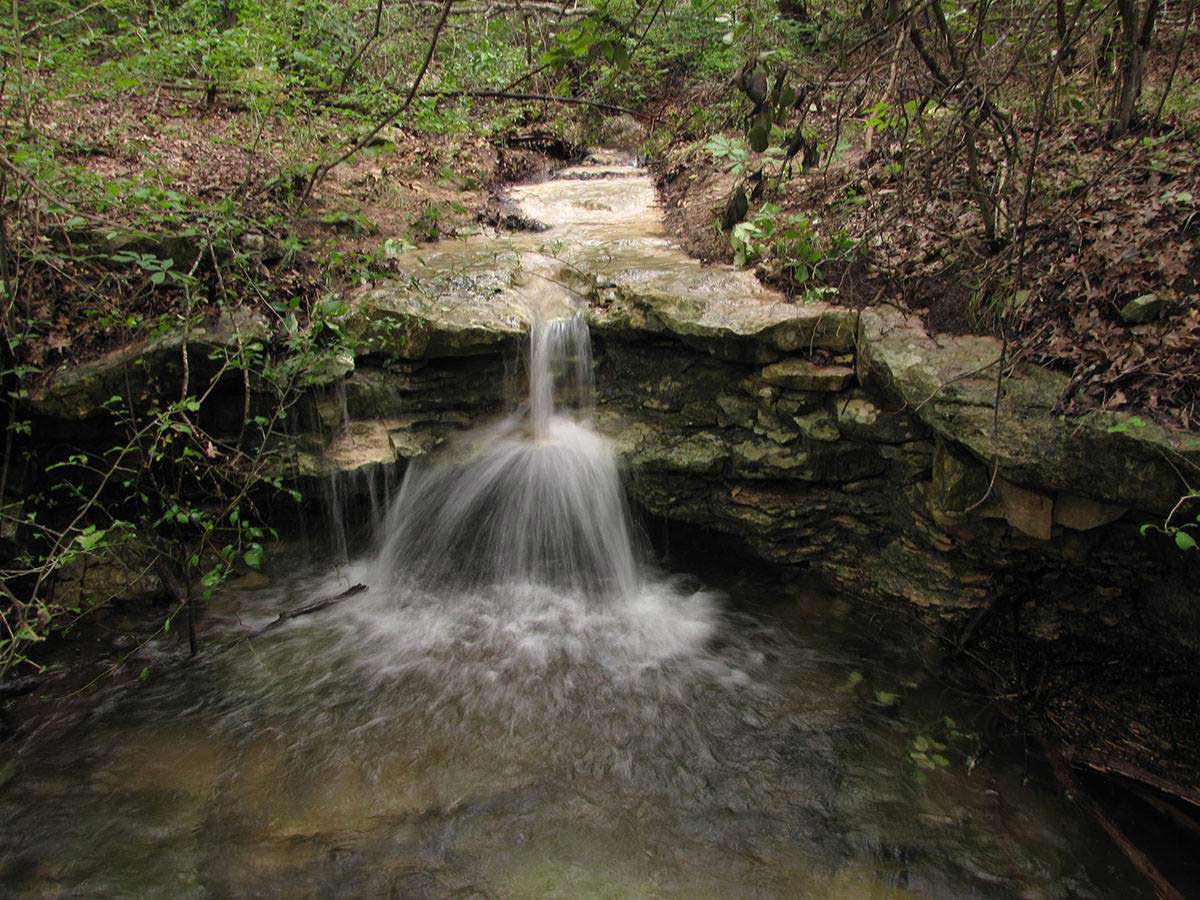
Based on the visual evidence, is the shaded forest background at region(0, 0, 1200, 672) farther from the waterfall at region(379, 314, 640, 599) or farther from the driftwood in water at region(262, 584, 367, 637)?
the waterfall at region(379, 314, 640, 599)

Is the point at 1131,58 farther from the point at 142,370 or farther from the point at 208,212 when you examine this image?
the point at 142,370

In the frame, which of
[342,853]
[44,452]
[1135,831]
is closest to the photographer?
[342,853]

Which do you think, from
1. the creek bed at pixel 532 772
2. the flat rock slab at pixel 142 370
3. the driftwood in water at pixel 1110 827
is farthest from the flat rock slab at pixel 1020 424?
the flat rock slab at pixel 142 370

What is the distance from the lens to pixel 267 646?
4.67 m

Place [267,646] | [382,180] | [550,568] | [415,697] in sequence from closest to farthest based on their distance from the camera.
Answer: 1. [415,697]
2. [267,646]
3. [550,568]
4. [382,180]

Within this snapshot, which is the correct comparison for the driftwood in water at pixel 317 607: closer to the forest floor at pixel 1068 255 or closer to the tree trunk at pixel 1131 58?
the forest floor at pixel 1068 255

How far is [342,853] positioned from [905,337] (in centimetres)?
437

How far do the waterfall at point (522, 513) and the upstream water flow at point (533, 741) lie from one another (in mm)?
23

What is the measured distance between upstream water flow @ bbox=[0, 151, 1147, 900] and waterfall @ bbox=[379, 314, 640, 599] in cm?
2

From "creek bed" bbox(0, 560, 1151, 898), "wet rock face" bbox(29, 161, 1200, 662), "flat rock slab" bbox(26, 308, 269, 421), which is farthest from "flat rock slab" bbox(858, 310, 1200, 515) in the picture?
"flat rock slab" bbox(26, 308, 269, 421)

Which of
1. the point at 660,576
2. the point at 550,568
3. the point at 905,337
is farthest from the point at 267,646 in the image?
the point at 905,337

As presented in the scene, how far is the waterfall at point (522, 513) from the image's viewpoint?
5.45 metres

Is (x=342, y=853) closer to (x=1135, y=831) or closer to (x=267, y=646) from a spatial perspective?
(x=267, y=646)

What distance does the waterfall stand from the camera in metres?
5.45
